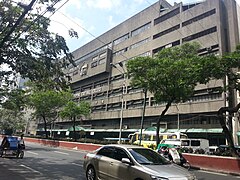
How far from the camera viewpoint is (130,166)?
6.84m

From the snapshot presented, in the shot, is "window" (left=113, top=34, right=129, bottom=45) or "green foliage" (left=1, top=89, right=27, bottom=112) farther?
"window" (left=113, top=34, right=129, bottom=45)

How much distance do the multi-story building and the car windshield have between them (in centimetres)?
2002

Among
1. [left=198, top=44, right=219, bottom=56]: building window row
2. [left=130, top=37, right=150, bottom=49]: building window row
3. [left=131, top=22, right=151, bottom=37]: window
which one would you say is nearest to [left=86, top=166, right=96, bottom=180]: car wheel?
[left=198, top=44, right=219, bottom=56]: building window row

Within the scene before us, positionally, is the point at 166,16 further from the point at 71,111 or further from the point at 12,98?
the point at 12,98

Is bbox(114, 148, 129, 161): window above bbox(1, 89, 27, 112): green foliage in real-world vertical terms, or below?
below

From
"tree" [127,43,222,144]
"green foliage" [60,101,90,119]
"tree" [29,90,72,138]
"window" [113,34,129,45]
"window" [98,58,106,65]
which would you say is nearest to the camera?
"tree" [127,43,222,144]

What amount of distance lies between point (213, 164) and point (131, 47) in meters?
42.4

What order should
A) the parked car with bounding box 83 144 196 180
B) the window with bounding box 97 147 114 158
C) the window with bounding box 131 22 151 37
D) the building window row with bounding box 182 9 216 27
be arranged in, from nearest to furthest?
the parked car with bounding box 83 144 196 180
the window with bounding box 97 147 114 158
the building window row with bounding box 182 9 216 27
the window with bounding box 131 22 151 37

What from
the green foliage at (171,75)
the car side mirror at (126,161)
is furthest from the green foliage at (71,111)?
the car side mirror at (126,161)

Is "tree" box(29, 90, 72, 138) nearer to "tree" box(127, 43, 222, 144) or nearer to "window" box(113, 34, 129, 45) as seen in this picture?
"tree" box(127, 43, 222, 144)

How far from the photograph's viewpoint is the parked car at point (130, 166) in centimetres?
623

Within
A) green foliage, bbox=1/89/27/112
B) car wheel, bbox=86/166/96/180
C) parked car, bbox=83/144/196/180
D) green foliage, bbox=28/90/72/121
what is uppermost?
green foliage, bbox=28/90/72/121

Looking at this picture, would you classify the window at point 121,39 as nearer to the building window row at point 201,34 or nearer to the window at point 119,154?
the building window row at point 201,34

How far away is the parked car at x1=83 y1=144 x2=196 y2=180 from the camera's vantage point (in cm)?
623
